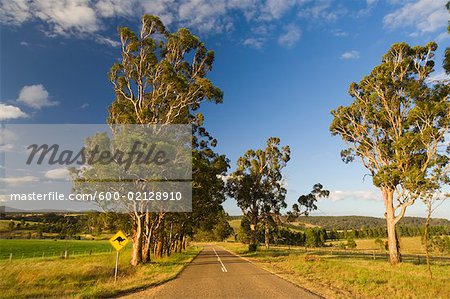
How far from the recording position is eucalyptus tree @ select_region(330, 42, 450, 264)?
25.0 m

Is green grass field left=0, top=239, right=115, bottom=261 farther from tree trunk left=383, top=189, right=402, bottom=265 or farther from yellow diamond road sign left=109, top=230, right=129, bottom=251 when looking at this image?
tree trunk left=383, top=189, right=402, bottom=265

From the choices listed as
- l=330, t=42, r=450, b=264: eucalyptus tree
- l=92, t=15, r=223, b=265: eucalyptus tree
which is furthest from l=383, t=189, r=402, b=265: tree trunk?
l=92, t=15, r=223, b=265: eucalyptus tree

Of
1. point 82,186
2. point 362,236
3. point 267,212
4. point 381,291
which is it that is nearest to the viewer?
point 381,291

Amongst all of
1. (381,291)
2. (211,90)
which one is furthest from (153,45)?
(381,291)

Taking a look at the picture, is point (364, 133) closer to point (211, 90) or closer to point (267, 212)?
point (211, 90)

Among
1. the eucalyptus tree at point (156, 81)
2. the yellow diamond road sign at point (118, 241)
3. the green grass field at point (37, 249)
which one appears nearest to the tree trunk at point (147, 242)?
the eucalyptus tree at point (156, 81)

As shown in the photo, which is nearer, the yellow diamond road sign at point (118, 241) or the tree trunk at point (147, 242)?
the yellow diamond road sign at point (118, 241)

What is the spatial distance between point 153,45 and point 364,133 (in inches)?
794

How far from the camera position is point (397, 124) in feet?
91.9

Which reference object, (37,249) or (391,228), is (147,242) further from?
(37,249)

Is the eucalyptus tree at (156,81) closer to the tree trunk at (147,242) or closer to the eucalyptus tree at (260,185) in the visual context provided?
the tree trunk at (147,242)

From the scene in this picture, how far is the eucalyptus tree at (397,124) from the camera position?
983 inches

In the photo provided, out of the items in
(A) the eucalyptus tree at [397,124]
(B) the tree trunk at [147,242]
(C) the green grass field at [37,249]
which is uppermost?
(A) the eucalyptus tree at [397,124]

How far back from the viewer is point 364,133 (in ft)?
98.0
